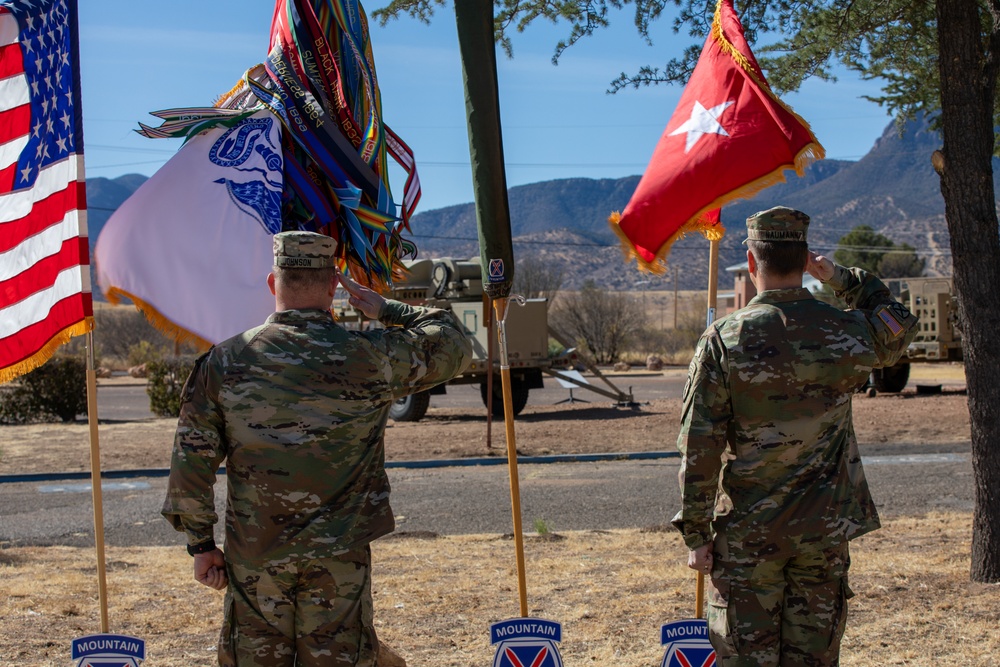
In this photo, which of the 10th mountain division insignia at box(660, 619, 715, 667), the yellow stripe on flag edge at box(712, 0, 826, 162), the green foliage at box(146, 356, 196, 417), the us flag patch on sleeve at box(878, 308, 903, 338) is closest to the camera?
the us flag patch on sleeve at box(878, 308, 903, 338)

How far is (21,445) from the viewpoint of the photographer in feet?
49.0

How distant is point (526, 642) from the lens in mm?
3820

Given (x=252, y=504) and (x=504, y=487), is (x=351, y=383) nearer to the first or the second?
(x=252, y=504)

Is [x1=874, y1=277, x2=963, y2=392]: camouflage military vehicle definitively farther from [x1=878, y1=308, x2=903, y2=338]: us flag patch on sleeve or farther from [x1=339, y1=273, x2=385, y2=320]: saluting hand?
[x1=339, y1=273, x2=385, y2=320]: saluting hand

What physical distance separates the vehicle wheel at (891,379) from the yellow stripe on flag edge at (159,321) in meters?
19.3

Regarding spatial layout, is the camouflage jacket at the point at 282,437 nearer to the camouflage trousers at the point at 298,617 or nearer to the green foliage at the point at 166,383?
the camouflage trousers at the point at 298,617

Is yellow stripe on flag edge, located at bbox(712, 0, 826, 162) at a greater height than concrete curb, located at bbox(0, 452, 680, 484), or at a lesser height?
greater

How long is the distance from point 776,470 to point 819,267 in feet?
2.52

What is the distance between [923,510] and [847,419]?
19.4 feet

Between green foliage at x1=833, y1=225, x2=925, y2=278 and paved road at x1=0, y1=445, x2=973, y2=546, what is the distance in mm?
49565

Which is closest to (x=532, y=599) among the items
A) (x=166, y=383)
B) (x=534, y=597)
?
(x=534, y=597)

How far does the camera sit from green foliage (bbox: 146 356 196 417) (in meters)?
19.1

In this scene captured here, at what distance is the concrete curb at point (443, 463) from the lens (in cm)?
1203

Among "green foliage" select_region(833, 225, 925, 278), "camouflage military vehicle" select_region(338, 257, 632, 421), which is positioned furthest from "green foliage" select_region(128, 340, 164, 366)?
"green foliage" select_region(833, 225, 925, 278)
